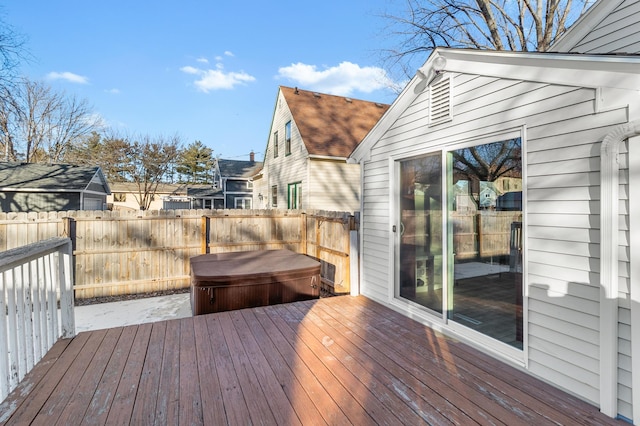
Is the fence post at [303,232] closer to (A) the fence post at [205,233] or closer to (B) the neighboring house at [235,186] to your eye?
(A) the fence post at [205,233]

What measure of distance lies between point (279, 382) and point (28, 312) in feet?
6.87

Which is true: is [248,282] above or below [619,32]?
below

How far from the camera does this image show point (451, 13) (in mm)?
8859

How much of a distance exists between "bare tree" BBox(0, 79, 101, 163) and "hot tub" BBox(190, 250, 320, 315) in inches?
714

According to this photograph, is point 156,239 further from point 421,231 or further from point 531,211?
point 531,211

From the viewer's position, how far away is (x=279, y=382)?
215cm

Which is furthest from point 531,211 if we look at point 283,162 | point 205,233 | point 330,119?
point 283,162

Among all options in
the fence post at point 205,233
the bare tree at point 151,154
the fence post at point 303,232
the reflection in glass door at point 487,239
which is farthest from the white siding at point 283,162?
the bare tree at point 151,154

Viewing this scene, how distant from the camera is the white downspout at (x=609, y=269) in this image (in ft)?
5.83

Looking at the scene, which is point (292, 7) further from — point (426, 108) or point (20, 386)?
point (20, 386)

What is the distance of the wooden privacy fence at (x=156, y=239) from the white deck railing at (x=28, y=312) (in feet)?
8.57

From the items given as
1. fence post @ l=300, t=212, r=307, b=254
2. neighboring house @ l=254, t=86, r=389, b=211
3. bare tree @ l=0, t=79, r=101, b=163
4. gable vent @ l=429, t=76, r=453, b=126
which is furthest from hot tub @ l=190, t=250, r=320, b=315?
bare tree @ l=0, t=79, r=101, b=163

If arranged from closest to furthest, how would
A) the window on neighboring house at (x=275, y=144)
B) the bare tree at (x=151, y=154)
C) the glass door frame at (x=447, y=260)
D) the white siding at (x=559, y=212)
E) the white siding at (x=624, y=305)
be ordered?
the white siding at (x=624, y=305) → the white siding at (x=559, y=212) → the glass door frame at (x=447, y=260) → the window on neighboring house at (x=275, y=144) → the bare tree at (x=151, y=154)

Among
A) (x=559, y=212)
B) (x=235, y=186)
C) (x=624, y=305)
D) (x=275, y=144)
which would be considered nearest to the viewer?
(x=624, y=305)
